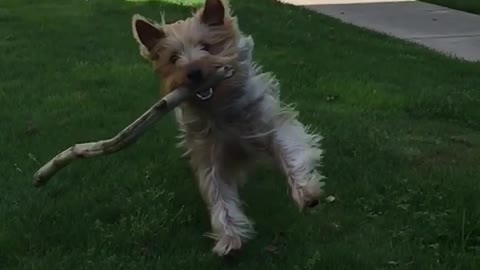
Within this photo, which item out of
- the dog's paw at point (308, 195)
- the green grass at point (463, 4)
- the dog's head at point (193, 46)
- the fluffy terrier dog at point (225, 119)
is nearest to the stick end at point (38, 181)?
the fluffy terrier dog at point (225, 119)

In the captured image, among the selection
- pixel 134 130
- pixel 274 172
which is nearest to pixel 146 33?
pixel 134 130

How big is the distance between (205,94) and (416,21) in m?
8.32

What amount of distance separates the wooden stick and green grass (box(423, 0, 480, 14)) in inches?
366

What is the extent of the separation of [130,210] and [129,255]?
0.58 m

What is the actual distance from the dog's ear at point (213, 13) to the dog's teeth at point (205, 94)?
1.20ft

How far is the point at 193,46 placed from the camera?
4.61 meters

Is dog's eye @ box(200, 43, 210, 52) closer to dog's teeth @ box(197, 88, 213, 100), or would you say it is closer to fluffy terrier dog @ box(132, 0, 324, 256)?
fluffy terrier dog @ box(132, 0, 324, 256)

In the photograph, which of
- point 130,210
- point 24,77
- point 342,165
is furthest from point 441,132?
point 24,77

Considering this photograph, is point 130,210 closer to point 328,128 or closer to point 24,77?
point 328,128

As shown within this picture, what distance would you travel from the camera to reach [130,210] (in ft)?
17.5

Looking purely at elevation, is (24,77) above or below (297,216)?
below

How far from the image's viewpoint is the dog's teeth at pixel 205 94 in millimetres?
4688

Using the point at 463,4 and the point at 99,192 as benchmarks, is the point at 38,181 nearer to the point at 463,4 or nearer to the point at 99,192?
the point at 99,192

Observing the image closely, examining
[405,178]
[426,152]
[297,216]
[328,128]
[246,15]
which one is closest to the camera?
[297,216]
